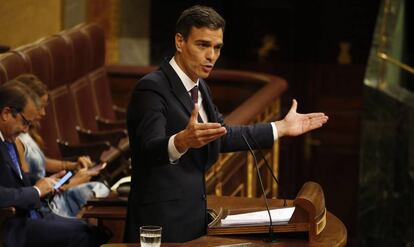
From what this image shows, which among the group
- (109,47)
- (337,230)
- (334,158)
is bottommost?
(334,158)

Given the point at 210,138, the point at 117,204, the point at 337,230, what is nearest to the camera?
the point at 210,138

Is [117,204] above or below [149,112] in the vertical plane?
below

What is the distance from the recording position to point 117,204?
4141 millimetres

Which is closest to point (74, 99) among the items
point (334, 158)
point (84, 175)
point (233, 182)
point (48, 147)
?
point (48, 147)

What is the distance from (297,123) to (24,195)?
3.88ft

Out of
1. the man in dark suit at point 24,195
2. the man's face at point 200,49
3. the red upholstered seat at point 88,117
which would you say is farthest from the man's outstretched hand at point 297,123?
the red upholstered seat at point 88,117

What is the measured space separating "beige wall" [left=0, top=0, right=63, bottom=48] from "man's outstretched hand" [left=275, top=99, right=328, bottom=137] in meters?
4.84

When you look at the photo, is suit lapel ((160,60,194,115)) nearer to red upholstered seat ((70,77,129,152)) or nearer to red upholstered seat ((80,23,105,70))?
red upholstered seat ((70,77,129,152))

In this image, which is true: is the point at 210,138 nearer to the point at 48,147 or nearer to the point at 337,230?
the point at 337,230

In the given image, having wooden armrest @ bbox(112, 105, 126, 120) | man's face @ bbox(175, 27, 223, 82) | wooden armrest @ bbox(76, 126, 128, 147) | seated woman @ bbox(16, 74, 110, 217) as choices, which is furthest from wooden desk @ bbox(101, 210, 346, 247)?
wooden armrest @ bbox(112, 105, 126, 120)

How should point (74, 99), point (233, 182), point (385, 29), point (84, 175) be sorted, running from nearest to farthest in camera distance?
point (84, 175) < point (233, 182) < point (74, 99) < point (385, 29)

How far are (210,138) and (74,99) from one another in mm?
3713

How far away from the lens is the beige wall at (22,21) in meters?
7.91

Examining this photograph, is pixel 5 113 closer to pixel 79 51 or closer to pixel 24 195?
pixel 24 195
